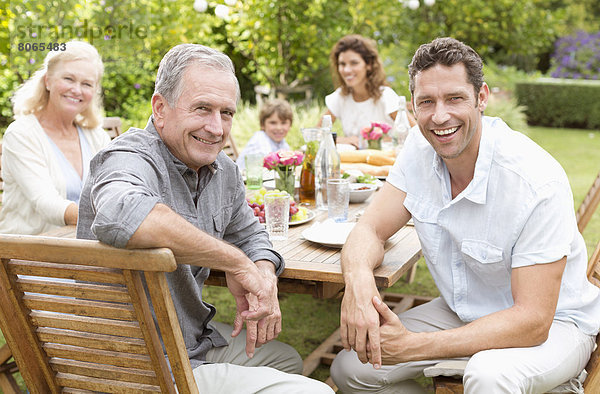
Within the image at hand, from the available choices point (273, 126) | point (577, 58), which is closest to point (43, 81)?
point (273, 126)

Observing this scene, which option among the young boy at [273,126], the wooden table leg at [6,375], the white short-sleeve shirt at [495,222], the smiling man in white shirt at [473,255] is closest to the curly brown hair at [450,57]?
the smiling man in white shirt at [473,255]

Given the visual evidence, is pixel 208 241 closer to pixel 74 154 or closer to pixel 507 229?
pixel 507 229

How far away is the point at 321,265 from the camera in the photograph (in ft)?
7.41

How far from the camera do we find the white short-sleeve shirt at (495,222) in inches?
77.6

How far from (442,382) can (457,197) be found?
0.62 metres

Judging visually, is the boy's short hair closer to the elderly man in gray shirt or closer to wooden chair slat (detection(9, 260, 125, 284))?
the elderly man in gray shirt

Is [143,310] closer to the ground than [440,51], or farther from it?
closer to the ground

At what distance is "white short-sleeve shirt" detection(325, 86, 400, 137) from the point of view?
18.5ft

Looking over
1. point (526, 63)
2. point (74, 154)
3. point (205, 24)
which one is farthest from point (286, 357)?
point (526, 63)

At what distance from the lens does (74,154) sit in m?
3.33

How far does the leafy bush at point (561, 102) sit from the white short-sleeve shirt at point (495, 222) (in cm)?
1370

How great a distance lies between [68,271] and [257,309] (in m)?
0.65

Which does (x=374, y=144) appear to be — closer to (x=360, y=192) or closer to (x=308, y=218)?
(x=360, y=192)

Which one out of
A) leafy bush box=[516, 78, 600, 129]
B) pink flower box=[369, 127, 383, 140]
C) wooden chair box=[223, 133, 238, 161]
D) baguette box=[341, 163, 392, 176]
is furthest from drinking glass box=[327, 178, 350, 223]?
leafy bush box=[516, 78, 600, 129]
